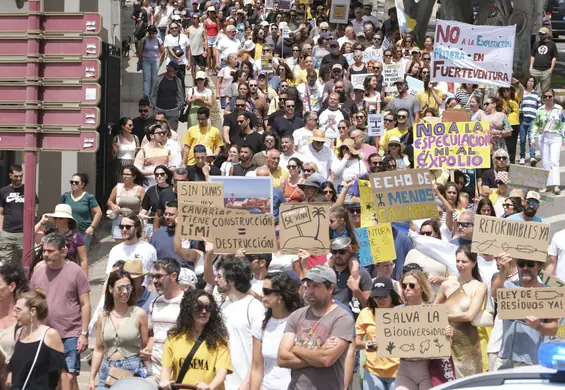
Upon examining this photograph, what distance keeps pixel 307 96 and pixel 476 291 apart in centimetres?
1225

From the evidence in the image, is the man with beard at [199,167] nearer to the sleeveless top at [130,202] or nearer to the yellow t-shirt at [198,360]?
the sleeveless top at [130,202]

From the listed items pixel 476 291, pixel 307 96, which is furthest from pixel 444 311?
pixel 307 96

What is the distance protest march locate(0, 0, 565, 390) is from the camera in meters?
8.59

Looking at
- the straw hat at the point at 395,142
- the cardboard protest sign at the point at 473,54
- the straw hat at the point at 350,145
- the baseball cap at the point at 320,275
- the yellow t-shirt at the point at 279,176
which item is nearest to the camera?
the baseball cap at the point at 320,275

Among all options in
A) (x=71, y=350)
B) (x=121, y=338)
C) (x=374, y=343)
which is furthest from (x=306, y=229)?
(x=71, y=350)

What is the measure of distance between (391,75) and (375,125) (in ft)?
14.4

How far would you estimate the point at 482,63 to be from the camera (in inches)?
750

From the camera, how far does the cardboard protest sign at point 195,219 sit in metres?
10.9

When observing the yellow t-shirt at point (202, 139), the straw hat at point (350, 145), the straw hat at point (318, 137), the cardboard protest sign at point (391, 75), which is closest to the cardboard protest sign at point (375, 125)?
the straw hat at point (350, 145)

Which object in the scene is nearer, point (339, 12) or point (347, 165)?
point (347, 165)

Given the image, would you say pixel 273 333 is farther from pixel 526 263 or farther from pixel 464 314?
pixel 526 263

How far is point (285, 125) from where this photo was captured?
18.1m

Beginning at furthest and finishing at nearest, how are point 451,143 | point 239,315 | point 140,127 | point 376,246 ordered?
1. point 140,127
2. point 451,143
3. point 376,246
4. point 239,315

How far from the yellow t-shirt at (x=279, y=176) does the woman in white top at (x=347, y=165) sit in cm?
110
